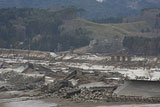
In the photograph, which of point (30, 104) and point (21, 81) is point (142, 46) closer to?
point (21, 81)

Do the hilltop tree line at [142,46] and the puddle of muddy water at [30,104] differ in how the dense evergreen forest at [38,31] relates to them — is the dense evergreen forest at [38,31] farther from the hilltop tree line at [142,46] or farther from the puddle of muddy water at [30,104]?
the puddle of muddy water at [30,104]

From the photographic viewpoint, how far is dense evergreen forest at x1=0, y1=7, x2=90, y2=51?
13100 centimetres

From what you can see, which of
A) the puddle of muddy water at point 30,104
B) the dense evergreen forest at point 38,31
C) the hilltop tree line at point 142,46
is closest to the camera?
the puddle of muddy water at point 30,104

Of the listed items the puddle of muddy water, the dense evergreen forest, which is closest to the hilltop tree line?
the dense evergreen forest

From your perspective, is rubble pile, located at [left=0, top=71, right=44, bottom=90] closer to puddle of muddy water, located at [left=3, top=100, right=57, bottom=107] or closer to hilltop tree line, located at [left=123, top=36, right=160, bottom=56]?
puddle of muddy water, located at [left=3, top=100, right=57, bottom=107]

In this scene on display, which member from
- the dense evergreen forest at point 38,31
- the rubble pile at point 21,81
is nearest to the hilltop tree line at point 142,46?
the dense evergreen forest at point 38,31

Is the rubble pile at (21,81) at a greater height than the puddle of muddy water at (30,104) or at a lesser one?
lesser

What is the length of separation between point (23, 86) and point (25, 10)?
13635cm

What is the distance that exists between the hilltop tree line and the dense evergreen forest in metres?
23.5

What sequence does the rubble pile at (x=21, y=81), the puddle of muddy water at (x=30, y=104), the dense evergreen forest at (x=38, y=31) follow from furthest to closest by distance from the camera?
1. the dense evergreen forest at (x=38, y=31)
2. the rubble pile at (x=21, y=81)
3. the puddle of muddy water at (x=30, y=104)

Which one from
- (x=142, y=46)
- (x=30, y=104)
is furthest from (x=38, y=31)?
(x=30, y=104)

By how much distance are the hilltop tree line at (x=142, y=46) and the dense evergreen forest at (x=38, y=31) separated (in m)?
23.5

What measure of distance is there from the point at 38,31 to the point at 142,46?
55004 mm

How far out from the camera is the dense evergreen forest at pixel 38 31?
430ft
